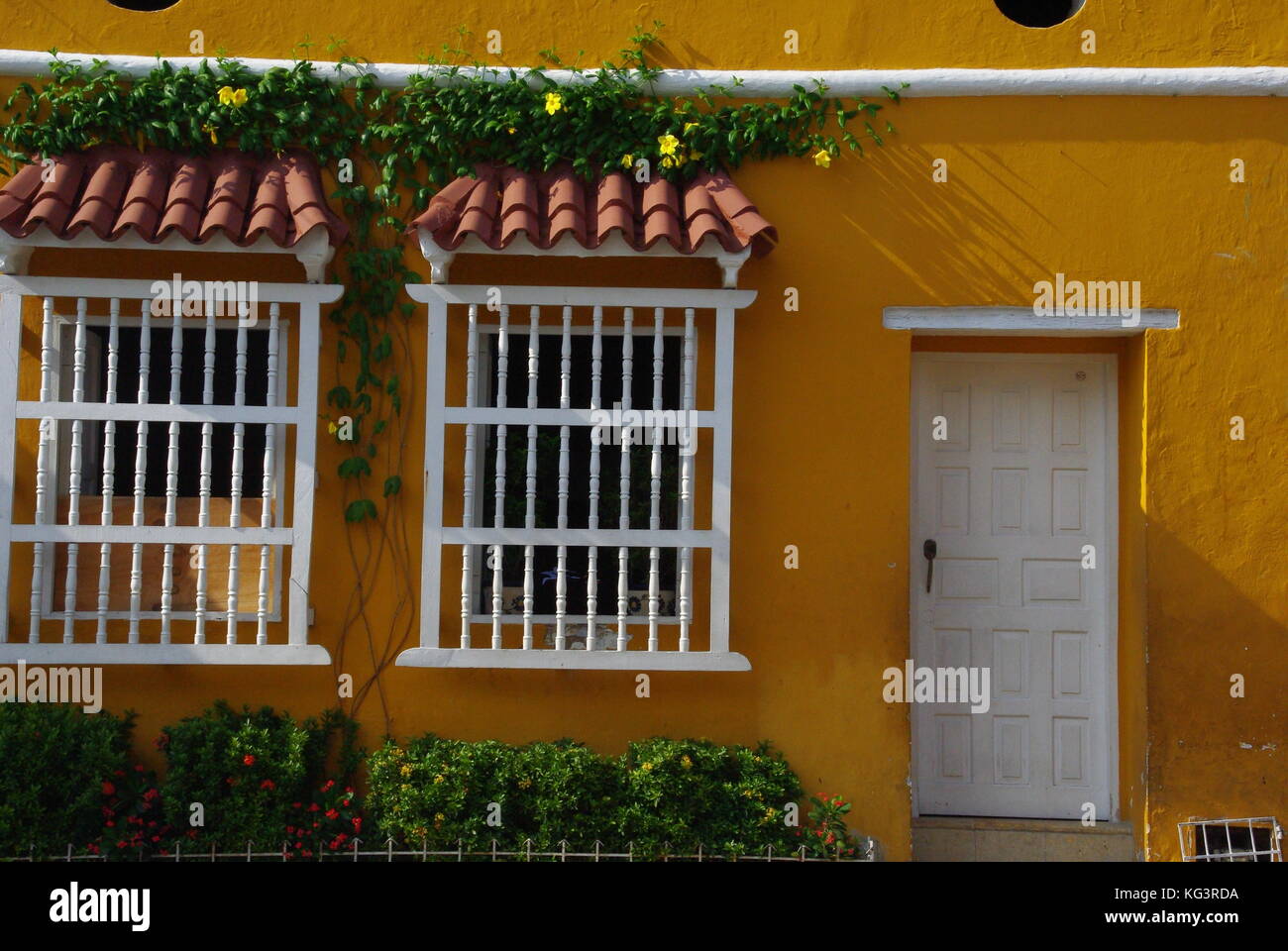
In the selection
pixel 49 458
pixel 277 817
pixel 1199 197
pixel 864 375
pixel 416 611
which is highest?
pixel 1199 197

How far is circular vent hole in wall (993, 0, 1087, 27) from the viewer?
6285 millimetres

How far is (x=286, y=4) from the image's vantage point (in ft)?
17.9

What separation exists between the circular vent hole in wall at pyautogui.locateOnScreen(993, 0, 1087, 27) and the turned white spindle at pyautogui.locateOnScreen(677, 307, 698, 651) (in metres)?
A: 2.83

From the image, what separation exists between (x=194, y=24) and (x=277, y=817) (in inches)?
145

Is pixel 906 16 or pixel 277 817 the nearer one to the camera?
pixel 277 817

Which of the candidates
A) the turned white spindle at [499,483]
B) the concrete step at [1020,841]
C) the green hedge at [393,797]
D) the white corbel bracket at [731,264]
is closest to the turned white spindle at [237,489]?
the green hedge at [393,797]

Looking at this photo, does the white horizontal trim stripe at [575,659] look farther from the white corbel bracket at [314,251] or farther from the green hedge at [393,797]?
the white corbel bracket at [314,251]

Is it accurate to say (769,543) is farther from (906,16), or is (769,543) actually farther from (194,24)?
(194,24)

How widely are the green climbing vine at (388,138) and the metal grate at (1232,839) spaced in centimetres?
350

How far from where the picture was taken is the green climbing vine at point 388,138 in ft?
17.4

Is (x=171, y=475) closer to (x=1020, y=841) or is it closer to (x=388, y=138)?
(x=388, y=138)

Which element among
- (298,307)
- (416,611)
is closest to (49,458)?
(298,307)

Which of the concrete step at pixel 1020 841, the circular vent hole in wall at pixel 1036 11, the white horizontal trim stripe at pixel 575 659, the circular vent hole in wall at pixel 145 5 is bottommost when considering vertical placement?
the concrete step at pixel 1020 841

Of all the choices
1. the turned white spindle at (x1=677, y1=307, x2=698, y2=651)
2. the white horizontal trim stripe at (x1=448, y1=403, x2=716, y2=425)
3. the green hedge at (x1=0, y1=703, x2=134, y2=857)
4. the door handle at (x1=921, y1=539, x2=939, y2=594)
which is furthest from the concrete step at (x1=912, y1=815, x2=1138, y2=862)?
the green hedge at (x1=0, y1=703, x2=134, y2=857)
